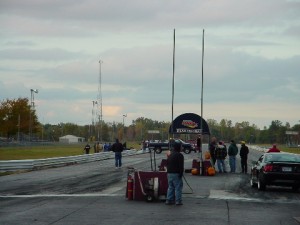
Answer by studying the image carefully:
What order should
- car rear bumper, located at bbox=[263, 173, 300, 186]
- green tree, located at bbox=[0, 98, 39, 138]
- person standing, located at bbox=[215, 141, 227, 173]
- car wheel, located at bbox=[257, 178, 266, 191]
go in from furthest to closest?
green tree, located at bbox=[0, 98, 39, 138] < person standing, located at bbox=[215, 141, 227, 173] < car wheel, located at bbox=[257, 178, 266, 191] < car rear bumper, located at bbox=[263, 173, 300, 186]

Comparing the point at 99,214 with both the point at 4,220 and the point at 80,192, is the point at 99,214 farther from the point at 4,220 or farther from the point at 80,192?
the point at 80,192

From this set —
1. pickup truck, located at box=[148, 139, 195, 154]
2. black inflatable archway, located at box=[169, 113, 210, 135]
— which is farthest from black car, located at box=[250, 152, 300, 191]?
pickup truck, located at box=[148, 139, 195, 154]

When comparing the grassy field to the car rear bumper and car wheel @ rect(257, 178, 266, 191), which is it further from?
the car rear bumper

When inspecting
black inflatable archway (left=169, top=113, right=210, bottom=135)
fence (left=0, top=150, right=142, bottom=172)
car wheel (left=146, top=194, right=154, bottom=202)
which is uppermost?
black inflatable archway (left=169, top=113, right=210, bottom=135)

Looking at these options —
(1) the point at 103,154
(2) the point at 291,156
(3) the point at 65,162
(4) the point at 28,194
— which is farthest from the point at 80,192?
(1) the point at 103,154

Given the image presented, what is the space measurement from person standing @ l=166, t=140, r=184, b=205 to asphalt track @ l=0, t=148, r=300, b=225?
0.38 m

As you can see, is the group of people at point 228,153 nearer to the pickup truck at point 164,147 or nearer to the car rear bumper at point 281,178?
the car rear bumper at point 281,178

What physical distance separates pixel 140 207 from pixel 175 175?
4.58 feet

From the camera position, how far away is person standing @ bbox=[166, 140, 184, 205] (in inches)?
632

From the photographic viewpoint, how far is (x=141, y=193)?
17125 millimetres

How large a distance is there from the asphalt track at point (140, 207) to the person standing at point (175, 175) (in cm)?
38

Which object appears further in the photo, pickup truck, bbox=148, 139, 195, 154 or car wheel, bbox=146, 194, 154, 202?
pickup truck, bbox=148, 139, 195, 154

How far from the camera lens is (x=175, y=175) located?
1614cm

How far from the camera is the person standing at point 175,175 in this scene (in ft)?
52.6
